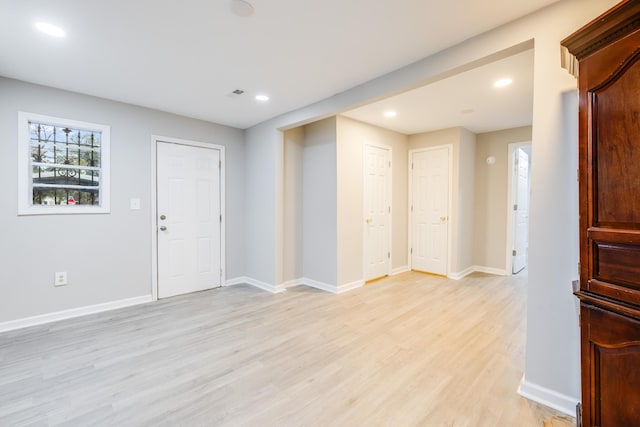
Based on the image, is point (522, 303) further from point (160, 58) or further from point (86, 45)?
point (86, 45)

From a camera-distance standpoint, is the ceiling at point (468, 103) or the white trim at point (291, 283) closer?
the ceiling at point (468, 103)

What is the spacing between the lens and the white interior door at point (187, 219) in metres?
3.74

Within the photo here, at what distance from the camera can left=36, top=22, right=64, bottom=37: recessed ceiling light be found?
1.94 metres

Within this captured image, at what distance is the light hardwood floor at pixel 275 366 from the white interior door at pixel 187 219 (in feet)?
1.67

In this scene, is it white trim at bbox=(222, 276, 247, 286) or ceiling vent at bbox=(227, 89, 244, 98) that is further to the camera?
white trim at bbox=(222, 276, 247, 286)

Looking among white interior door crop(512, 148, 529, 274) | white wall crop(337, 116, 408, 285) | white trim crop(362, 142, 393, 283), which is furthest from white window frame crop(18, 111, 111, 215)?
white interior door crop(512, 148, 529, 274)

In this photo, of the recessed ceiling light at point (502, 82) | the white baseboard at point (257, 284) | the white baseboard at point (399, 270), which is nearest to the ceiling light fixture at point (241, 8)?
the recessed ceiling light at point (502, 82)

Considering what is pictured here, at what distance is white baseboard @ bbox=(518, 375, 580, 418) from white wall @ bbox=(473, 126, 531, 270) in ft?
11.4

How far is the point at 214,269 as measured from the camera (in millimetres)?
4215

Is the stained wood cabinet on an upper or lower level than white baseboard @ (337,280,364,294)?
upper

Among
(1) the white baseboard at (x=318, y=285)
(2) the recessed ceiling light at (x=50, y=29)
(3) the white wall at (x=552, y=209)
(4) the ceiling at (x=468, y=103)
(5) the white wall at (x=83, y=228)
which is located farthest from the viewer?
(1) the white baseboard at (x=318, y=285)

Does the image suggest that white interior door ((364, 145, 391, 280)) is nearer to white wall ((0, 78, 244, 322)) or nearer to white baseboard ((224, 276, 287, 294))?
white baseboard ((224, 276, 287, 294))

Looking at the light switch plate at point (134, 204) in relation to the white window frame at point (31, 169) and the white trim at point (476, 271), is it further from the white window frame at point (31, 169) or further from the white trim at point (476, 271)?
the white trim at point (476, 271)

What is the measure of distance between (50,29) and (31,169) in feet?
5.29
